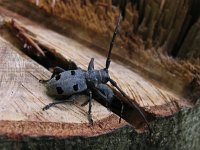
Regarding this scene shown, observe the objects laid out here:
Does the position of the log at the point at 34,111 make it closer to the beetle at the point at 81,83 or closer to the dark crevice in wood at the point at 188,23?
the beetle at the point at 81,83

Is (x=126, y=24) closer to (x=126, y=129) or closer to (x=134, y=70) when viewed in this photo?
(x=134, y=70)

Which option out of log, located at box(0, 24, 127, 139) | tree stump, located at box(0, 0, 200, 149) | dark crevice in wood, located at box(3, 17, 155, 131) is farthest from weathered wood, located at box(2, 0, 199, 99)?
log, located at box(0, 24, 127, 139)

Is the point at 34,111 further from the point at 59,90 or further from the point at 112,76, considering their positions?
the point at 112,76

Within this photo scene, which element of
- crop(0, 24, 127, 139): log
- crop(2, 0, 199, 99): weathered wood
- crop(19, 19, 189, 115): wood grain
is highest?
crop(2, 0, 199, 99): weathered wood

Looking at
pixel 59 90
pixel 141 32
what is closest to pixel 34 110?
pixel 59 90

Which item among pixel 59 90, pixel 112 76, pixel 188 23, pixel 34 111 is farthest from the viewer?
pixel 188 23

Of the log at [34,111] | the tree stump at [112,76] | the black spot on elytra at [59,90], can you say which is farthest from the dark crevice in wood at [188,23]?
the black spot on elytra at [59,90]

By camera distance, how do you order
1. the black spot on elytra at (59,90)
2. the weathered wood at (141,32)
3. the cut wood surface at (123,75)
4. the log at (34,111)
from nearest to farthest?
1. the log at (34,111)
2. the black spot on elytra at (59,90)
3. the cut wood surface at (123,75)
4. the weathered wood at (141,32)

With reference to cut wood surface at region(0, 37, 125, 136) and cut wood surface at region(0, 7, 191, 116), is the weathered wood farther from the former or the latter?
cut wood surface at region(0, 37, 125, 136)
